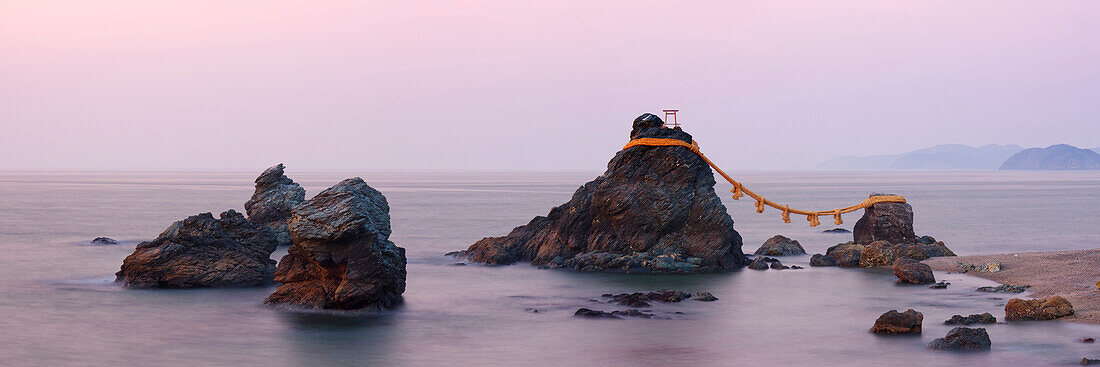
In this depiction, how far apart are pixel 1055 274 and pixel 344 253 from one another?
21.5m

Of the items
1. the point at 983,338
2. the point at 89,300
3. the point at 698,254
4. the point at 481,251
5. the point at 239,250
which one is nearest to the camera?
the point at 983,338

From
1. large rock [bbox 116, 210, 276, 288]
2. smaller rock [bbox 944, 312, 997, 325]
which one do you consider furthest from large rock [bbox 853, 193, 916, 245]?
large rock [bbox 116, 210, 276, 288]

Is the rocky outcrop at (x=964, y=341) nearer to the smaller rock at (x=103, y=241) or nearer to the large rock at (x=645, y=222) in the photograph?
the large rock at (x=645, y=222)

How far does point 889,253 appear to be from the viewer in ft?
120

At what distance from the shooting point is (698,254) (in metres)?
36.1

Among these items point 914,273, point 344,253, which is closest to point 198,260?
point 344,253

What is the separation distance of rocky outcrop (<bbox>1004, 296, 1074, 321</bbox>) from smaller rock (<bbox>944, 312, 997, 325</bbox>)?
0.51 m

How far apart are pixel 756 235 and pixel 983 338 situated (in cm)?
3496

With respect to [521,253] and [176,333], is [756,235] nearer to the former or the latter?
[521,253]

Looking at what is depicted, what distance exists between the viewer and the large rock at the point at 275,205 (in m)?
45.9

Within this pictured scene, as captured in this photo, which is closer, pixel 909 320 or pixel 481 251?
pixel 909 320

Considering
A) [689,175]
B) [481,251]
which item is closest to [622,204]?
[689,175]

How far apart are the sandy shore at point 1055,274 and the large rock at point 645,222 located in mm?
8098

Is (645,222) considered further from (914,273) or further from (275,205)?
(275,205)
